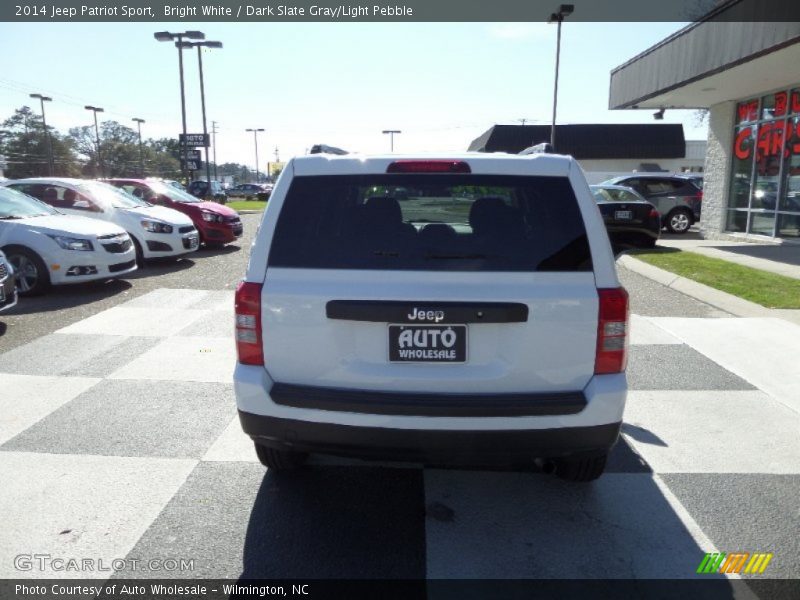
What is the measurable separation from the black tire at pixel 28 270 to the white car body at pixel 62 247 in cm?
3

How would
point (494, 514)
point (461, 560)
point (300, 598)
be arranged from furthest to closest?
point (494, 514), point (461, 560), point (300, 598)

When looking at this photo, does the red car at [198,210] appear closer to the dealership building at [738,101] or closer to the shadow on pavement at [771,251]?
the dealership building at [738,101]

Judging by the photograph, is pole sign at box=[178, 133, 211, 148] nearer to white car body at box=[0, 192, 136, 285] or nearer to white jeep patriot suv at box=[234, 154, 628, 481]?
white car body at box=[0, 192, 136, 285]

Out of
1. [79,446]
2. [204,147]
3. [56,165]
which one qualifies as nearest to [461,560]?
[79,446]

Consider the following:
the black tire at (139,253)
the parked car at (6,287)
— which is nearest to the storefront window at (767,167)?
the black tire at (139,253)

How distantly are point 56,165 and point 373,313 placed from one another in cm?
8149

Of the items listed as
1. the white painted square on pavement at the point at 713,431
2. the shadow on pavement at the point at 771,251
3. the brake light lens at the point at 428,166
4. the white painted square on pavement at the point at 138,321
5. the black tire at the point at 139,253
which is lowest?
the white painted square on pavement at the point at 713,431

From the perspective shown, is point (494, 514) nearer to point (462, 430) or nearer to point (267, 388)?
point (462, 430)

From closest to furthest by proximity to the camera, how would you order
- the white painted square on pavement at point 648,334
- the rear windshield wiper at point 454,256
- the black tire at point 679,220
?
the rear windshield wiper at point 454,256
the white painted square on pavement at point 648,334
the black tire at point 679,220

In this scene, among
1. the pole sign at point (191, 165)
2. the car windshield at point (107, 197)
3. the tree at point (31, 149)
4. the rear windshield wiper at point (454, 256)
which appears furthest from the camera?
the tree at point (31, 149)

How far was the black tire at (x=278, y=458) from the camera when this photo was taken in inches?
139

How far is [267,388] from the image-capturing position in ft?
9.65

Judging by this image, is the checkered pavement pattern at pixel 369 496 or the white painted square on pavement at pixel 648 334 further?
the white painted square on pavement at pixel 648 334

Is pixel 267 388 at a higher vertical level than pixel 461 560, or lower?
higher
